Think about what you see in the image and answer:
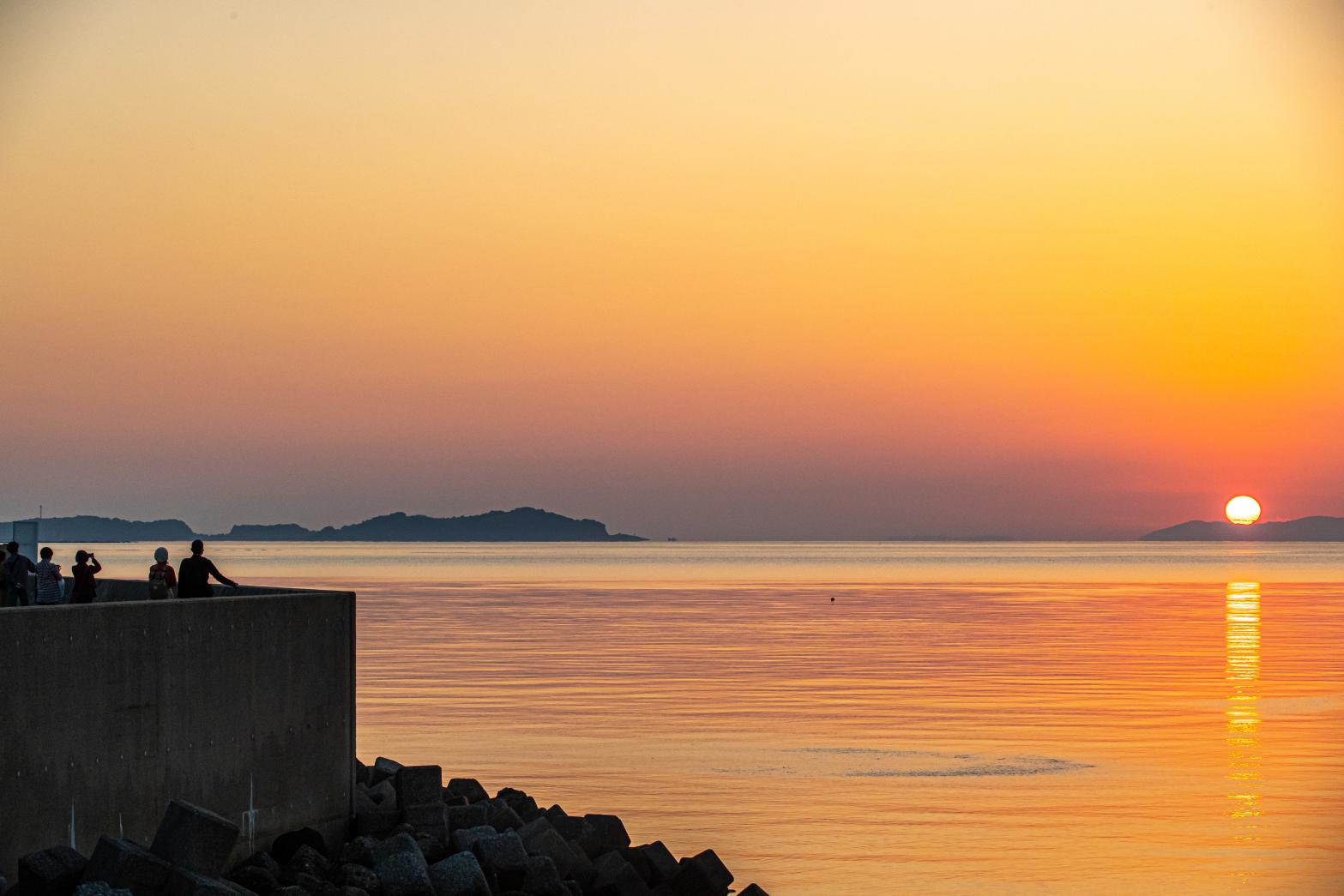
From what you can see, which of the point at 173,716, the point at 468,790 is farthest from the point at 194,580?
the point at 468,790

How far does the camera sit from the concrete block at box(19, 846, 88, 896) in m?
11.0

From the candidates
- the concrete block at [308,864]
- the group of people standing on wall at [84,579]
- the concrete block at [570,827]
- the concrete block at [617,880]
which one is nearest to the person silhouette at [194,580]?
the group of people standing on wall at [84,579]

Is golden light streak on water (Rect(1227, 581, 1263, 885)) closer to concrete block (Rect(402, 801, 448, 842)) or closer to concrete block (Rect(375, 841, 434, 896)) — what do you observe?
concrete block (Rect(402, 801, 448, 842))

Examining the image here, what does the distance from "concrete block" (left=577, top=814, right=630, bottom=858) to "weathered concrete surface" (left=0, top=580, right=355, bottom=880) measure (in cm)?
238

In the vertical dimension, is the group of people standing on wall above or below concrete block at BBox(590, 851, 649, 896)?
above

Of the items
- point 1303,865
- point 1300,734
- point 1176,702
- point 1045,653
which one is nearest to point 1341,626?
point 1045,653

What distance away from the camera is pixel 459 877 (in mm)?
13734

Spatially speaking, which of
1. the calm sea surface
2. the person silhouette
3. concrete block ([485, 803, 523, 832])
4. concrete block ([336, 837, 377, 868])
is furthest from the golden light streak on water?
the person silhouette

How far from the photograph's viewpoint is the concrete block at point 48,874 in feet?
36.0

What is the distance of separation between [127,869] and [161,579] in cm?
576

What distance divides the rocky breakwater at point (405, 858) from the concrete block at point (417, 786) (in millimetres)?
12

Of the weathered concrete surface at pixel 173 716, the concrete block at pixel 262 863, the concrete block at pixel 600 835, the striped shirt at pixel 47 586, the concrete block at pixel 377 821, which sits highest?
the striped shirt at pixel 47 586

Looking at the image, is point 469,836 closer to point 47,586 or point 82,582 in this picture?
point 82,582

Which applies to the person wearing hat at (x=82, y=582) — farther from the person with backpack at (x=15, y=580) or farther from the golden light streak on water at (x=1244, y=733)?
the golden light streak on water at (x=1244, y=733)
